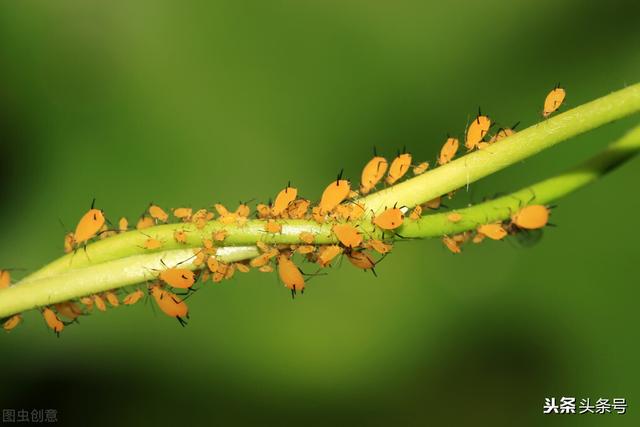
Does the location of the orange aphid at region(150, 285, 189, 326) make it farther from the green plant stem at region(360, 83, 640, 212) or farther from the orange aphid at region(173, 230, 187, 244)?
the green plant stem at region(360, 83, 640, 212)

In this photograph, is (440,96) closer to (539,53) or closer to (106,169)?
(539,53)

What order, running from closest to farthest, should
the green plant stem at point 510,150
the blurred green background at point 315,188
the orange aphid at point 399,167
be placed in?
the green plant stem at point 510,150 < the orange aphid at point 399,167 < the blurred green background at point 315,188

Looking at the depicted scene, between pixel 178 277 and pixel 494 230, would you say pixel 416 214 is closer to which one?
pixel 494 230

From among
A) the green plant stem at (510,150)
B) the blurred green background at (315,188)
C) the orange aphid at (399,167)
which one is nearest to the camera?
the green plant stem at (510,150)

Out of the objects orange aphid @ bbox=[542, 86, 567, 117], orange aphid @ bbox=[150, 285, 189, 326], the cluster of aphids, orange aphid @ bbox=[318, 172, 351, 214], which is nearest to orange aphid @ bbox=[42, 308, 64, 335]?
the cluster of aphids

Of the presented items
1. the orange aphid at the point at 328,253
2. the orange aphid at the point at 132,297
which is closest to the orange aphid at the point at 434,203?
the orange aphid at the point at 328,253

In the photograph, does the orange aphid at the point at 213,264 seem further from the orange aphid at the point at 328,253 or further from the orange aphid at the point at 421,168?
the orange aphid at the point at 421,168
